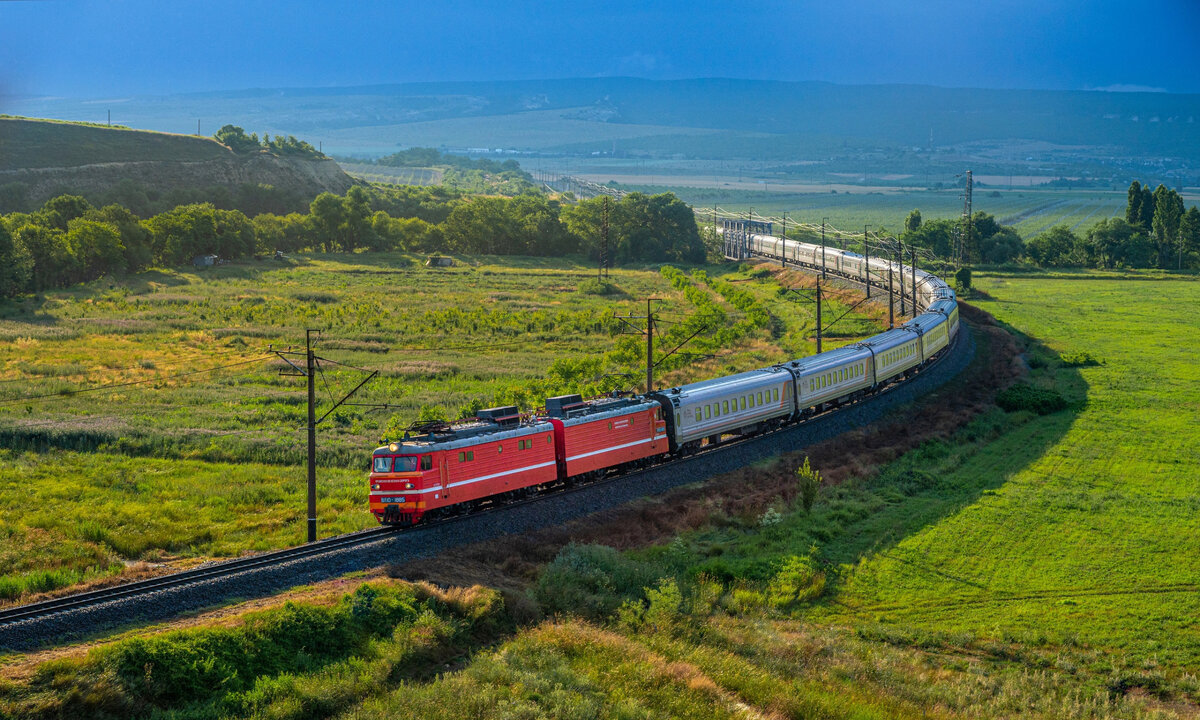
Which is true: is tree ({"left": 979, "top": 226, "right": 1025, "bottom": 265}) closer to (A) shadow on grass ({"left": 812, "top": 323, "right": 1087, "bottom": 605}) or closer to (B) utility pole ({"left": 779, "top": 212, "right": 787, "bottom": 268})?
(B) utility pole ({"left": 779, "top": 212, "right": 787, "bottom": 268})

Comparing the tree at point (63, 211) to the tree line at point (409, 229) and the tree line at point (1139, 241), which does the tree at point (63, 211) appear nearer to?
the tree line at point (409, 229)

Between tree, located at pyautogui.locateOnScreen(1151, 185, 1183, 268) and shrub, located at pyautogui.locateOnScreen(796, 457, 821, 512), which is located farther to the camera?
tree, located at pyautogui.locateOnScreen(1151, 185, 1183, 268)

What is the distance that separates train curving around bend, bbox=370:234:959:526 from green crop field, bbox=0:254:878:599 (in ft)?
11.5

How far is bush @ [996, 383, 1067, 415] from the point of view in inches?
1961

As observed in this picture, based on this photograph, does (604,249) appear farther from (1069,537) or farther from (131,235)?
(1069,537)

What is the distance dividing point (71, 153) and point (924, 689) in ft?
506

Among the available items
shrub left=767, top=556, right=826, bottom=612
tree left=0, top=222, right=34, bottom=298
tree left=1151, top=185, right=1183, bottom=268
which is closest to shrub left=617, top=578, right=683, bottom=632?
shrub left=767, top=556, right=826, bottom=612

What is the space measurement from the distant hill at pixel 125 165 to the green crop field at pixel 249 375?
41.5 meters

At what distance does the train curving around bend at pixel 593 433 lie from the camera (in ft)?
93.5

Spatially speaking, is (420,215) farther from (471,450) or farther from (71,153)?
(471,450)

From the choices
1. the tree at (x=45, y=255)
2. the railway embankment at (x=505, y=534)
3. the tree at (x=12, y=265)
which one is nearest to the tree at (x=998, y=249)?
the railway embankment at (x=505, y=534)

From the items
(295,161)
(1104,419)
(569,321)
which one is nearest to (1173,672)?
(1104,419)

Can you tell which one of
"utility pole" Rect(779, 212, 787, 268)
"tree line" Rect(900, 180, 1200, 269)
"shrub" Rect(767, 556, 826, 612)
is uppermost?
"tree line" Rect(900, 180, 1200, 269)

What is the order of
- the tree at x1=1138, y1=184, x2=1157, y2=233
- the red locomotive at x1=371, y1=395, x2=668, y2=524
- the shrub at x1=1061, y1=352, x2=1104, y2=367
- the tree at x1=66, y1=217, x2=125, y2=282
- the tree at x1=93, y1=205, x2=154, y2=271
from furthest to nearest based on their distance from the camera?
the tree at x1=1138, y1=184, x2=1157, y2=233, the tree at x1=93, y1=205, x2=154, y2=271, the tree at x1=66, y1=217, x2=125, y2=282, the shrub at x1=1061, y1=352, x2=1104, y2=367, the red locomotive at x1=371, y1=395, x2=668, y2=524
